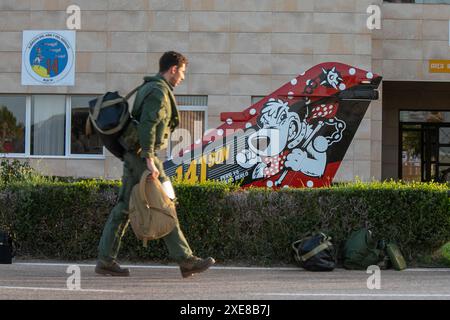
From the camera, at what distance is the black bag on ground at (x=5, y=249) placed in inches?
294

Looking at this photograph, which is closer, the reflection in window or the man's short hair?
the man's short hair

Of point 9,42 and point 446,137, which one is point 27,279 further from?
point 446,137

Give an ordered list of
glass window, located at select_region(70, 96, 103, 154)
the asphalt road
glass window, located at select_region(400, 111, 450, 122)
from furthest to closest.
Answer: glass window, located at select_region(400, 111, 450, 122), glass window, located at select_region(70, 96, 103, 154), the asphalt road

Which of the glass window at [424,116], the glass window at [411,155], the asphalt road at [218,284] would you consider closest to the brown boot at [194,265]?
the asphalt road at [218,284]

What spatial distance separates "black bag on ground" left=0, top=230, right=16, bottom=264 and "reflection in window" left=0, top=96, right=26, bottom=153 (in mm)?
10232

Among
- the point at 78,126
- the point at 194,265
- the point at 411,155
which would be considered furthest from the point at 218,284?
the point at 411,155

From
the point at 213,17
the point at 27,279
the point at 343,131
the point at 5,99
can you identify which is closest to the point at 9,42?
the point at 5,99

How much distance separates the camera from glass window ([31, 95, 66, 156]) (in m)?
17.3

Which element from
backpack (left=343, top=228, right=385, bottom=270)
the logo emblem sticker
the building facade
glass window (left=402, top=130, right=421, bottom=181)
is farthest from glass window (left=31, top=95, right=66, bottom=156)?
backpack (left=343, top=228, right=385, bottom=270)

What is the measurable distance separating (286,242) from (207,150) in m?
2.18

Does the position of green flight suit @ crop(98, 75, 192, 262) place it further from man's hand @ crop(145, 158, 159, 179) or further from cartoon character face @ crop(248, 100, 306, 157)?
cartoon character face @ crop(248, 100, 306, 157)

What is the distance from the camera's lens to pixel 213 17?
1675cm

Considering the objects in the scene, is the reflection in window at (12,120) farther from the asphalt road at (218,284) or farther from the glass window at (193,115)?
the asphalt road at (218,284)

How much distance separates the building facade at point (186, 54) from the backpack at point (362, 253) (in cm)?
894
